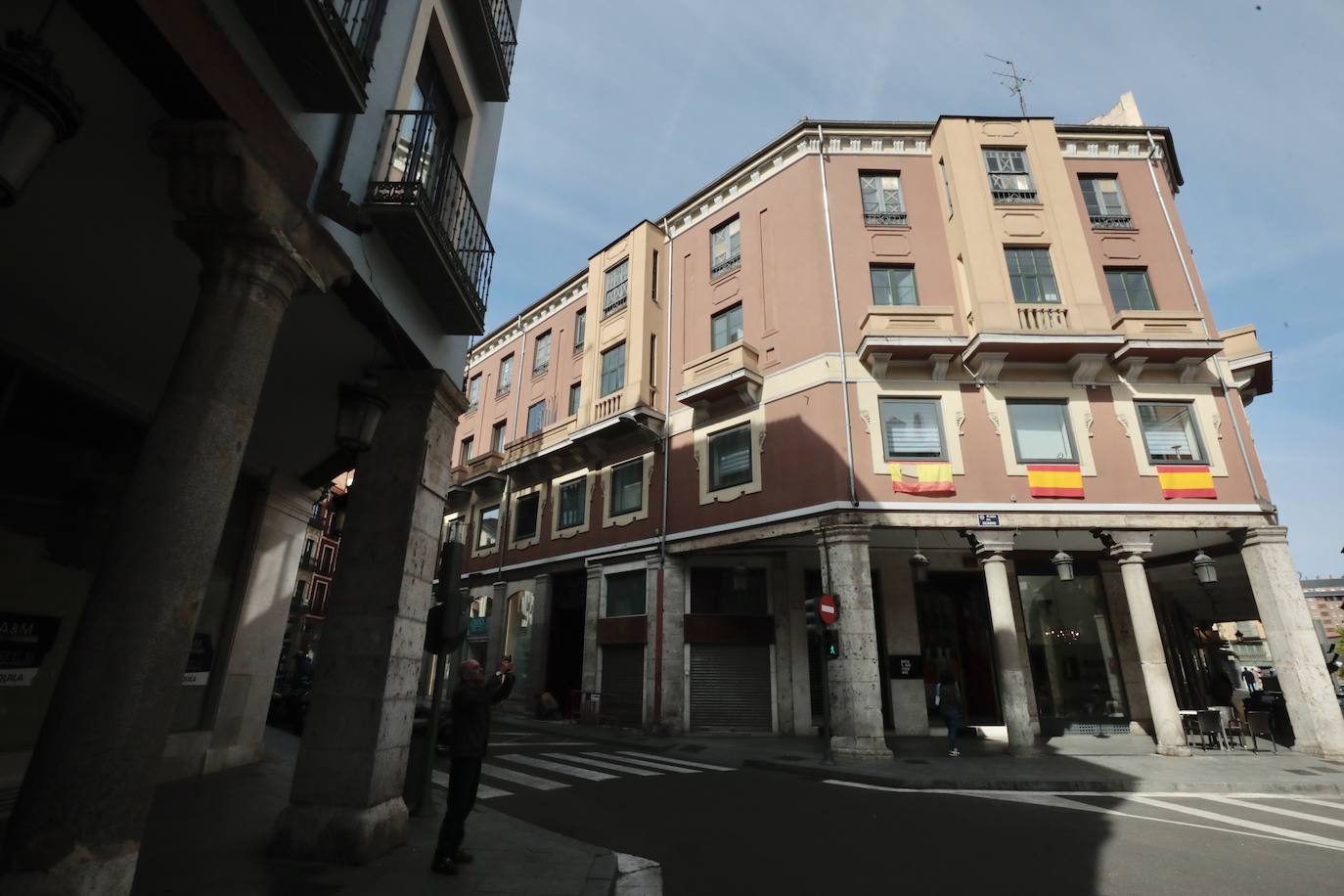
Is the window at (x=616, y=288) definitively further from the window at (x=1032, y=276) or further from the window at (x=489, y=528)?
the window at (x=1032, y=276)

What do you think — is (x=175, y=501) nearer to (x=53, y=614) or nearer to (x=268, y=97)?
(x=268, y=97)

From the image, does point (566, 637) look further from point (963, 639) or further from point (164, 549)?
point (164, 549)

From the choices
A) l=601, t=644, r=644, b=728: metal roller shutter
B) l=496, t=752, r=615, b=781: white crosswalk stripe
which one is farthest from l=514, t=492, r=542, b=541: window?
l=496, t=752, r=615, b=781: white crosswalk stripe

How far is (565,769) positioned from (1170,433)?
15.7 meters

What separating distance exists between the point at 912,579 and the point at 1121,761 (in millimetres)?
6151

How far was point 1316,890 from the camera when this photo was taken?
509cm

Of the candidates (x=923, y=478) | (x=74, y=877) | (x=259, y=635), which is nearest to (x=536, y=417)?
(x=923, y=478)

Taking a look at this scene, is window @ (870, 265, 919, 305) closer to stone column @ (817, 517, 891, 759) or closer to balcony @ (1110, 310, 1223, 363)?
balcony @ (1110, 310, 1223, 363)

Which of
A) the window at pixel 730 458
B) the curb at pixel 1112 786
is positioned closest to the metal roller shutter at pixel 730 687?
the window at pixel 730 458

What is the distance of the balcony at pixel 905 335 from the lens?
49.6ft

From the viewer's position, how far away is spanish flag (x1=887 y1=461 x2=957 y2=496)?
1470 cm

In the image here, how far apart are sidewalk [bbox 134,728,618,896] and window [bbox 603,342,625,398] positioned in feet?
52.9

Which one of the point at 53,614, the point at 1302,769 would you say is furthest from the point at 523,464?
the point at 1302,769

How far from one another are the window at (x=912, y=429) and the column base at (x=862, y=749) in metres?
6.30
